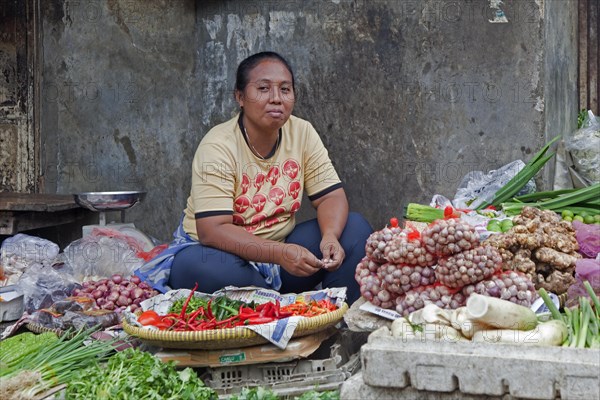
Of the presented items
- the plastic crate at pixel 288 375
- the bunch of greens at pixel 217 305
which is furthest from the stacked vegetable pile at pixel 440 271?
the bunch of greens at pixel 217 305

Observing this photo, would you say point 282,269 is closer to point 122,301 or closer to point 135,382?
point 122,301

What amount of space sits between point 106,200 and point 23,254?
2.05 ft

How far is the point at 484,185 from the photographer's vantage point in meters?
5.21

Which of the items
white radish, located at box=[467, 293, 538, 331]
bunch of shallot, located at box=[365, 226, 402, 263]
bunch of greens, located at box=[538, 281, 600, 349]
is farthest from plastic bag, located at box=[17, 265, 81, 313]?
bunch of greens, located at box=[538, 281, 600, 349]

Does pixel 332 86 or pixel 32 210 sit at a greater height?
pixel 332 86

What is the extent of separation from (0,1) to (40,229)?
1.70 metres

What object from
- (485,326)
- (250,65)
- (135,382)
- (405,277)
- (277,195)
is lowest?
(135,382)

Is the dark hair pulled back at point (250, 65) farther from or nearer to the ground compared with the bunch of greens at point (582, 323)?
farther from the ground

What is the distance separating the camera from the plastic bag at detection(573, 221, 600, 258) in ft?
13.8

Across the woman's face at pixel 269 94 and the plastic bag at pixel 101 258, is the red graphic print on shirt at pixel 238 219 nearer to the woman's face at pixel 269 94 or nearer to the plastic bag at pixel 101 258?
the woman's face at pixel 269 94

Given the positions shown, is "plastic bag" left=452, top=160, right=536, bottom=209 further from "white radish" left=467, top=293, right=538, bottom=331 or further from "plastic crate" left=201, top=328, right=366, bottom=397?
"white radish" left=467, top=293, right=538, bottom=331

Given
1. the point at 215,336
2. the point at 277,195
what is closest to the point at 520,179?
Result: the point at 277,195

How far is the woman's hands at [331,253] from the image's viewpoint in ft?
14.2

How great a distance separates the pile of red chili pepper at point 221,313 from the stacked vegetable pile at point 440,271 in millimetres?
337
